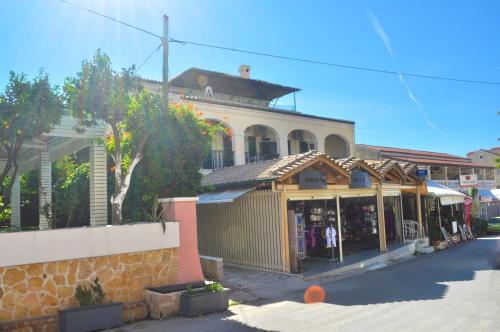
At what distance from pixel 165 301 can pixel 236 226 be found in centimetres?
666

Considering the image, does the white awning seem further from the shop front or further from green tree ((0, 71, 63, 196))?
green tree ((0, 71, 63, 196))

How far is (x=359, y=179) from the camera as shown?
55.3 ft

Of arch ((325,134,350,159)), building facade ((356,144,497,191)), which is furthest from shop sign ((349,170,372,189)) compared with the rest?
arch ((325,134,350,159))

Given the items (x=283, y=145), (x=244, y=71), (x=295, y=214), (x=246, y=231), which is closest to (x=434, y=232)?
(x=283, y=145)

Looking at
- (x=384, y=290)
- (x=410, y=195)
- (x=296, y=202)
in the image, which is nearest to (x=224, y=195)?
(x=296, y=202)

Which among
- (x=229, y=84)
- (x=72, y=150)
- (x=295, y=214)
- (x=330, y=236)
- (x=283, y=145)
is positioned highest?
(x=229, y=84)

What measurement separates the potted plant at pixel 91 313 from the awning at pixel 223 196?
5.87 metres

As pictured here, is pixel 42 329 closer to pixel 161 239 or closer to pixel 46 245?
pixel 46 245

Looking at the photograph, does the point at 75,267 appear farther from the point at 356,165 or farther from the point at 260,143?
the point at 260,143

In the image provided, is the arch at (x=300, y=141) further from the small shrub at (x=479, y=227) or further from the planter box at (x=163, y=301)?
the planter box at (x=163, y=301)

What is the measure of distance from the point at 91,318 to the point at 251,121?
17.6 meters

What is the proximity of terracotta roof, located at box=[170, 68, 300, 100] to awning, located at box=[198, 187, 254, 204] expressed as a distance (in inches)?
486

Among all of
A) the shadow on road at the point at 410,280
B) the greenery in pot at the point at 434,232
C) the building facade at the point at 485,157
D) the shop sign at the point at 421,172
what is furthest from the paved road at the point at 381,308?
the building facade at the point at 485,157

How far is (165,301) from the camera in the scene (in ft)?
29.6
